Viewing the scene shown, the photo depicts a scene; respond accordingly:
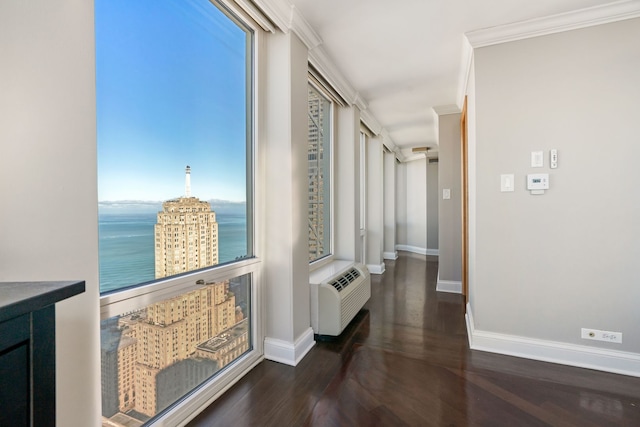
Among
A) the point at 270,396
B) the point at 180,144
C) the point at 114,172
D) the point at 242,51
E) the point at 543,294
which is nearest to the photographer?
the point at 114,172

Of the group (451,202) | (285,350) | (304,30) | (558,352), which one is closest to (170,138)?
(304,30)

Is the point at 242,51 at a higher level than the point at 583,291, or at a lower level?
higher

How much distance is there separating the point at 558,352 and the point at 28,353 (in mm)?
2939

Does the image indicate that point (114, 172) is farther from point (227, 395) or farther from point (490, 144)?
point (490, 144)

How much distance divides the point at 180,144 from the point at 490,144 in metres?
2.30

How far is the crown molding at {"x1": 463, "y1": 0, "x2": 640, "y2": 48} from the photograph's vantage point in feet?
6.55

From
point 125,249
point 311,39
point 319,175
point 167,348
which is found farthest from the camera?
point 319,175

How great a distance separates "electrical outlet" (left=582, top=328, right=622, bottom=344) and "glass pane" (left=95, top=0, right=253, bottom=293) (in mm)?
2534

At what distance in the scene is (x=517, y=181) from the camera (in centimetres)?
228

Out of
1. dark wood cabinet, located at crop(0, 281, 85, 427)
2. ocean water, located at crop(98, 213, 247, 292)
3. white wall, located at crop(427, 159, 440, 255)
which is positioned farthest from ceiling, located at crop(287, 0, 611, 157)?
white wall, located at crop(427, 159, 440, 255)

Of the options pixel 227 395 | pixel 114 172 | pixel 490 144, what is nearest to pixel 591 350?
pixel 490 144

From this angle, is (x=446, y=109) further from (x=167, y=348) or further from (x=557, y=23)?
(x=167, y=348)

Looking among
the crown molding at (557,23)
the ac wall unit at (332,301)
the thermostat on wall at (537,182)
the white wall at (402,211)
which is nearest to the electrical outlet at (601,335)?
the thermostat on wall at (537,182)

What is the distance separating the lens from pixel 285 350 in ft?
7.01
